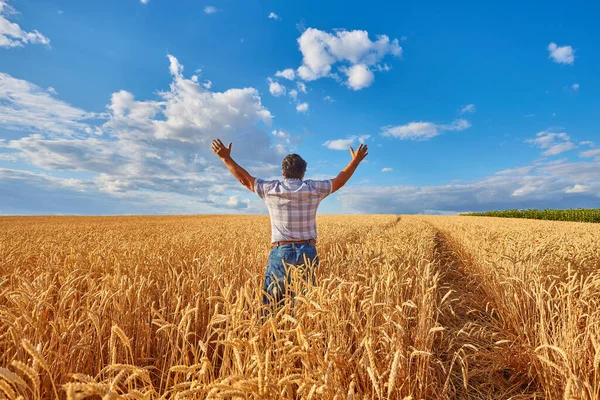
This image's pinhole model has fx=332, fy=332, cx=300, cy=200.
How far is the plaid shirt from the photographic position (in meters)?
3.85

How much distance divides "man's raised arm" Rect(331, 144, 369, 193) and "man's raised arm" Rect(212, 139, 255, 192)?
3.37 ft

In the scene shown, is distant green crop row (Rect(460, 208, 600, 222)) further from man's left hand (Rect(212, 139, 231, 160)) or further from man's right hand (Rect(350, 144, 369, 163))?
man's left hand (Rect(212, 139, 231, 160))

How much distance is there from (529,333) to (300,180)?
316 cm

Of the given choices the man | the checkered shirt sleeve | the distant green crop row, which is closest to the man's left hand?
the man

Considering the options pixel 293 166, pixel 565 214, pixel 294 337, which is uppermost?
pixel 293 166

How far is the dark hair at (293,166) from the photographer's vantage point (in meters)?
3.93

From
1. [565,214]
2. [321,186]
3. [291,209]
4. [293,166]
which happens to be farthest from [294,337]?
[565,214]

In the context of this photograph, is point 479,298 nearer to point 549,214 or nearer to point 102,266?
point 102,266

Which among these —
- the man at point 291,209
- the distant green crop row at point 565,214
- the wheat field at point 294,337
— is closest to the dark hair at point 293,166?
the man at point 291,209

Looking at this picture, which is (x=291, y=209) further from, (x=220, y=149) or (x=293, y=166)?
(x=220, y=149)

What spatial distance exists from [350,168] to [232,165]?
150 cm

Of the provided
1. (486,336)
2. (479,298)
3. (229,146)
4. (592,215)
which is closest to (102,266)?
(229,146)

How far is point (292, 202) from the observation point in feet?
12.7

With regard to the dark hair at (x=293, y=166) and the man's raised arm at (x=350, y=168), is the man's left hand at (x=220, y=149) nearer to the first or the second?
the dark hair at (x=293, y=166)
